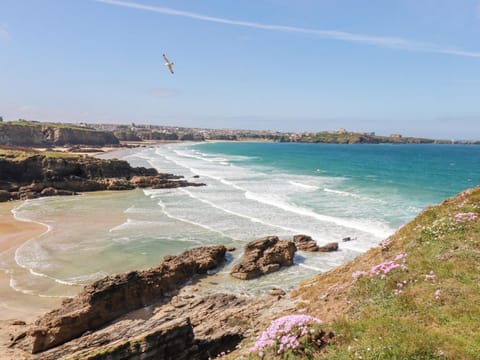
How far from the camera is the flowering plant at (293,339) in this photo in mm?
6980

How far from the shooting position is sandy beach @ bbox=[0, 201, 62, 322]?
1628 centimetres

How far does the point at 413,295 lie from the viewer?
354 inches

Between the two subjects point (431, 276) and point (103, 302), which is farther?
point (103, 302)

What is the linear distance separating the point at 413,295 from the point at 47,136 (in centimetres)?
13402

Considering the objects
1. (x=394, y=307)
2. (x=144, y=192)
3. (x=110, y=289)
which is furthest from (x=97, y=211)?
(x=394, y=307)

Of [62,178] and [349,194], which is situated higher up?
[62,178]

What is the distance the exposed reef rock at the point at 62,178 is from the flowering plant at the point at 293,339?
42.9 m

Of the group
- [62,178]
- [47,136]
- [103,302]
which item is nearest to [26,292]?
[103,302]

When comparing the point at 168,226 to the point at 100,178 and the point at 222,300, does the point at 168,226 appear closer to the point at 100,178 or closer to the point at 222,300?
the point at 222,300

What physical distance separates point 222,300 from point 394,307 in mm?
6542

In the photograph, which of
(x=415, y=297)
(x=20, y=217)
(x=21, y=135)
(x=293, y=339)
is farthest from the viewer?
(x=21, y=135)

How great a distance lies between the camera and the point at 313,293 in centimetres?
1188

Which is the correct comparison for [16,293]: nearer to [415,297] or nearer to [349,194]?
[415,297]

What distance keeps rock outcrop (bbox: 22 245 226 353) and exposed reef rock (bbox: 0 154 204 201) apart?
108 feet
